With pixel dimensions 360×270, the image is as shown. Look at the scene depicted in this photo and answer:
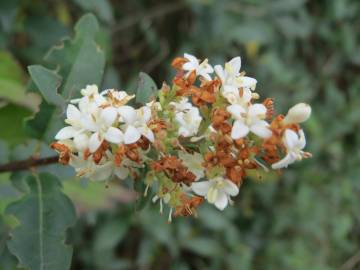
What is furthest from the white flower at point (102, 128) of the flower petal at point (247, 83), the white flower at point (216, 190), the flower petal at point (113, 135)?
the flower petal at point (247, 83)

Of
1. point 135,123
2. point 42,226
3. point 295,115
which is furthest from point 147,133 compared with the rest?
point 42,226

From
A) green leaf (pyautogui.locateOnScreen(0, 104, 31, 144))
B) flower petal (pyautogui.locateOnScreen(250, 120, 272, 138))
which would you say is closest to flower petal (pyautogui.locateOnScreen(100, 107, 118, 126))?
flower petal (pyautogui.locateOnScreen(250, 120, 272, 138))

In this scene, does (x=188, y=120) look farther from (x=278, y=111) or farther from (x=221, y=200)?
(x=278, y=111)

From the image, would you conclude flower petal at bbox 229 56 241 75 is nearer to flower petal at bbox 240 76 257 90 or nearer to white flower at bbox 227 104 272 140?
flower petal at bbox 240 76 257 90

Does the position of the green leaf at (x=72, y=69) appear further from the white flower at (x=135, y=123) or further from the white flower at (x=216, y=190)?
the white flower at (x=216, y=190)

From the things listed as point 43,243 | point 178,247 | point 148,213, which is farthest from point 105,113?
point 178,247

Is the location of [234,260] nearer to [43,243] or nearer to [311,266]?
[311,266]
